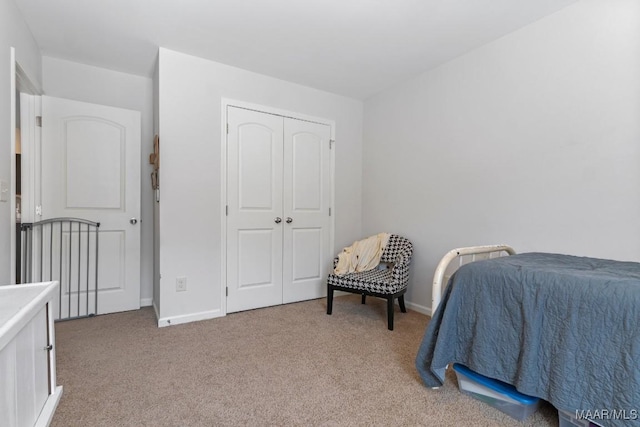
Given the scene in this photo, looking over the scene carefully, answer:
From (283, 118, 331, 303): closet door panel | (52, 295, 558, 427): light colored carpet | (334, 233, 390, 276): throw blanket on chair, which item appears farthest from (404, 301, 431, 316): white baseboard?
(283, 118, 331, 303): closet door panel

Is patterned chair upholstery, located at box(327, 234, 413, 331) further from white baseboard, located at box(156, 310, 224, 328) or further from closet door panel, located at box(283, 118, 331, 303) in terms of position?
white baseboard, located at box(156, 310, 224, 328)

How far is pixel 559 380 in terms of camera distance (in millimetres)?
1205

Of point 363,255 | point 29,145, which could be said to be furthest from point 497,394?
point 29,145

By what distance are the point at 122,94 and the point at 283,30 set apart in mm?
1845

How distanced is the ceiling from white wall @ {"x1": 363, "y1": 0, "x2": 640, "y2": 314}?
22 centimetres

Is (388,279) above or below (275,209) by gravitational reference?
below

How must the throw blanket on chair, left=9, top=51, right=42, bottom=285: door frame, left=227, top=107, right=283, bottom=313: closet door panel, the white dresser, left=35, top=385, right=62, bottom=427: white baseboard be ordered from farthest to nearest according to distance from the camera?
the throw blanket on chair → left=227, top=107, right=283, bottom=313: closet door panel → left=9, top=51, right=42, bottom=285: door frame → left=35, top=385, right=62, bottom=427: white baseboard → the white dresser

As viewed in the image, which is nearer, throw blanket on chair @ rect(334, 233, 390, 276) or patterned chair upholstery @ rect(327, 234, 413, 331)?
patterned chair upholstery @ rect(327, 234, 413, 331)

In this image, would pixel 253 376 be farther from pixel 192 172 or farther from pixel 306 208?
pixel 306 208

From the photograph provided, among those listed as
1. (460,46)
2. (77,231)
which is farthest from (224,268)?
(460,46)

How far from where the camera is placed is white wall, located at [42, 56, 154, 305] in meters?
2.77

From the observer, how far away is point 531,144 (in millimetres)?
2176

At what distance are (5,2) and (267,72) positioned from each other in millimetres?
1799

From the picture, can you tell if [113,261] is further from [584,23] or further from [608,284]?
[584,23]
